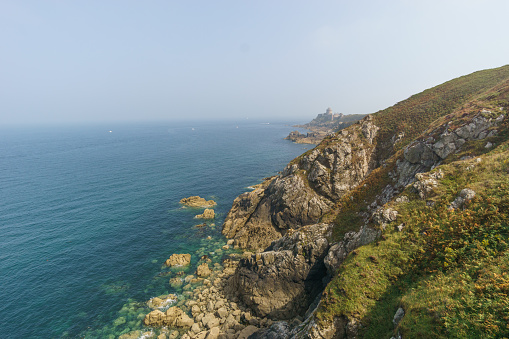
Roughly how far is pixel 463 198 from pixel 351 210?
13.9 m

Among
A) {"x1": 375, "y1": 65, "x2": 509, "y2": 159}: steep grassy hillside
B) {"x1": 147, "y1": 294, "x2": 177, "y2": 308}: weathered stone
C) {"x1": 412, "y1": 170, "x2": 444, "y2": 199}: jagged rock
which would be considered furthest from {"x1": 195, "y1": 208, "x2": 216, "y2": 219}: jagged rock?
{"x1": 412, "y1": 170, "x2": 444, "y2": 199}: jagged rock

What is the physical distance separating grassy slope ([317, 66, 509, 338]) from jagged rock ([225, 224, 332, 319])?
869 centimetres

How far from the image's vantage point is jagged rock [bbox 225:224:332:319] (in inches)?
1223

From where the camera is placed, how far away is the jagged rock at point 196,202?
225ft

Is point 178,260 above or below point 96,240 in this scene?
below

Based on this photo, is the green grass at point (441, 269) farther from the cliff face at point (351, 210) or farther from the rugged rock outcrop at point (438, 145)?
the rugged rock outcrop at point (438, 145)

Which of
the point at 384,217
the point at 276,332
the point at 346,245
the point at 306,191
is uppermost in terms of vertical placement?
the point at 384,217

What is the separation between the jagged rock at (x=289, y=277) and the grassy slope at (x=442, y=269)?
8689 millimetres

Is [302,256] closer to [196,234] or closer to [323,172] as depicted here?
[323,172]

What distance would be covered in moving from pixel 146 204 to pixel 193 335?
48561mm

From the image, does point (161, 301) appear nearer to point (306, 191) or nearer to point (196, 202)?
point (306, 191)

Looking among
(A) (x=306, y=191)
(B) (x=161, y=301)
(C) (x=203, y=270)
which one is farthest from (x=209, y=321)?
(A) (x=306, y=191)

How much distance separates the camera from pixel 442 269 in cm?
1827

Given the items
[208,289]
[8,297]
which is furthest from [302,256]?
[8,297]
